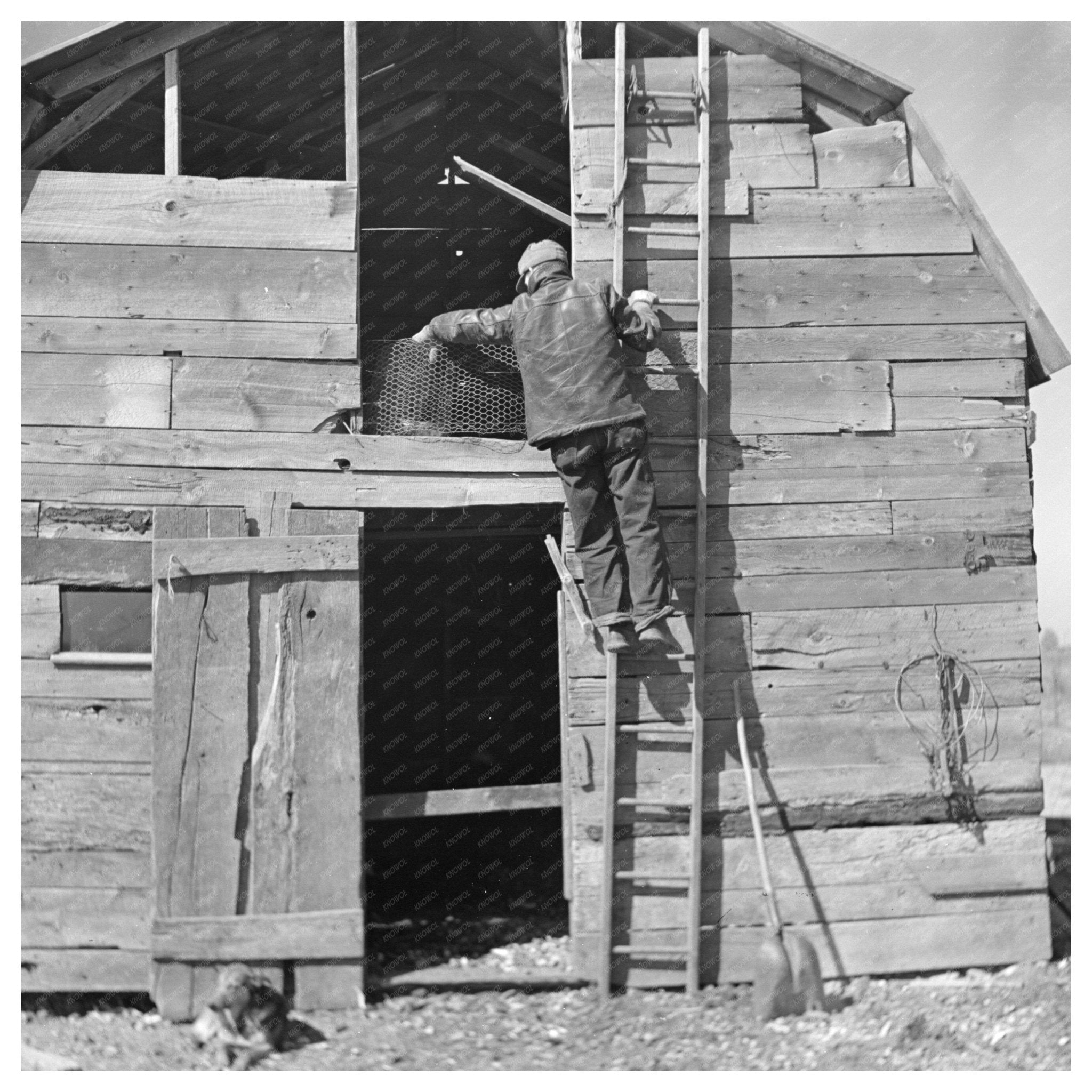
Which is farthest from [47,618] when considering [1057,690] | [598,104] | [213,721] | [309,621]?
[1057,690]

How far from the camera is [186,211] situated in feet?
19.2

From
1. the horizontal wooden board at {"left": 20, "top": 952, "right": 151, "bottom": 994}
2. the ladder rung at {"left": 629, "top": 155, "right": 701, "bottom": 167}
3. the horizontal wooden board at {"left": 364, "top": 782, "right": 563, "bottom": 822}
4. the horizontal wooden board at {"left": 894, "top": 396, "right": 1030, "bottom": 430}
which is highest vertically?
the ladder rung at {"left": 629, "top": 155, "right": 701, "bottom": 167}

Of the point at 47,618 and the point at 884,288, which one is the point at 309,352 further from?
the point at 884,288

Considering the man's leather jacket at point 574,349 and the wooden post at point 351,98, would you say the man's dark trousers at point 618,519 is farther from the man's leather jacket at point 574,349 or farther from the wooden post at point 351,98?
the wooden post at point 351,98

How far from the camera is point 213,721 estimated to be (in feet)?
18.4

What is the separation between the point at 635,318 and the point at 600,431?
666mm

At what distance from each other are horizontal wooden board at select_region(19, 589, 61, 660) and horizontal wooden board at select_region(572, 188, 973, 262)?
11.9ft

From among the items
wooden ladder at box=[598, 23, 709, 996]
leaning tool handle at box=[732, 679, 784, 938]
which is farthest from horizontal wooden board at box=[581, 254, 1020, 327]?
leaning tool handle at box=[732, 679, 784, 938]

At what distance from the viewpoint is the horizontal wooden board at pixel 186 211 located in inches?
229

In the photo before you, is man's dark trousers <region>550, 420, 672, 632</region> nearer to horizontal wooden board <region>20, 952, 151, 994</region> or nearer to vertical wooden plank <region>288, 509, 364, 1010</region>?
vertical wooden plank <region>288, 509, 364, 1010</region>

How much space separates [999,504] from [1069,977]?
2.75 metres

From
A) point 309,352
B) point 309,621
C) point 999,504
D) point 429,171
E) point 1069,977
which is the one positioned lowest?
point 1069,977

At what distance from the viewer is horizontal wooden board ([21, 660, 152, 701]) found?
5699mm

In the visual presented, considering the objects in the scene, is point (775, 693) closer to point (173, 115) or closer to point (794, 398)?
point (794, 398)
